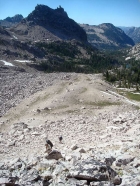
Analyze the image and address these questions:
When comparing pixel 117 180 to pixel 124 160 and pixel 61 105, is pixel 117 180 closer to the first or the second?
pixel 124 160

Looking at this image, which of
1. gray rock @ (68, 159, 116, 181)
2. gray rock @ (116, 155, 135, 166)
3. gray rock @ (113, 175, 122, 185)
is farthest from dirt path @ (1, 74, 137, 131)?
gray rock @ (113, 175, 122, 185)

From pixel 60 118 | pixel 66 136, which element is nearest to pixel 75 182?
pixel 66 136

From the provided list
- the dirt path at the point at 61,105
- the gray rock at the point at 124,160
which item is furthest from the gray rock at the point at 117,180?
the dirt path at the point at 61,105

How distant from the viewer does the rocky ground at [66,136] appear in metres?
13.4

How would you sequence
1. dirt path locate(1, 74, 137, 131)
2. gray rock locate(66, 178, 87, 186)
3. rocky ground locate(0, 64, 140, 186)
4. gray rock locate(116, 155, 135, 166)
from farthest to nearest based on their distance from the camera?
dirt path locate(1, 74, 137, 131), gray rock locate(116, 155, 135, 166), rocky ground locate(0, 64, 140, 186), gray rock locate(66, 178, 87, 186)

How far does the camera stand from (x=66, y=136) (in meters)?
25.3

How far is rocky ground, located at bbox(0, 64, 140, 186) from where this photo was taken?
528 inches

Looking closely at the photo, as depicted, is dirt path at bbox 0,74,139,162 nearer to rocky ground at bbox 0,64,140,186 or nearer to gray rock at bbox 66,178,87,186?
rocky ground at bbox 0,64,140,186

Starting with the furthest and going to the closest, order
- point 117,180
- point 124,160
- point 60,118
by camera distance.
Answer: point 60,118 < point 124,160 < point 117,180

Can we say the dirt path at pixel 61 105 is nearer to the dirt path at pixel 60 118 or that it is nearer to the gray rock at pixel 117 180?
the dirt path at pixel 60 118

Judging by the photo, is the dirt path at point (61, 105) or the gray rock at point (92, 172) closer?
the gray rock at point (92, 172)

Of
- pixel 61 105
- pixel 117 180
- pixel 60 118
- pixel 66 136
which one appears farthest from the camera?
pixel 61 105

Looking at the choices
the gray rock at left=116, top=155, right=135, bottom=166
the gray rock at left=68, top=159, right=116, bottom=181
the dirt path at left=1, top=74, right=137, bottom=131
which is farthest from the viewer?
the dirt path at left=1, top=74, right=137, bottom=131

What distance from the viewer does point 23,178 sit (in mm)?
13797
